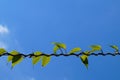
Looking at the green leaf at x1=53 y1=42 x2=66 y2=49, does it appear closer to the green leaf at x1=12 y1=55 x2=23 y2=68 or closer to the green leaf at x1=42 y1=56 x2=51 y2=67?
the green leaf at x1=42 y1=56 x2=51 y2=67

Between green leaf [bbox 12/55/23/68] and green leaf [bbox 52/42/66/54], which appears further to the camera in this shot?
green leaf [bbox 52/42/66/54]

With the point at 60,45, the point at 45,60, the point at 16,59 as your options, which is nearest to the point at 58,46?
the point at 60,45

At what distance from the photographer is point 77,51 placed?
9.86 feet

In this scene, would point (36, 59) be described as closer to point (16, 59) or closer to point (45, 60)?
point (45, 60)

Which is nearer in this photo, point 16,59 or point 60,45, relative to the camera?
point 16,59

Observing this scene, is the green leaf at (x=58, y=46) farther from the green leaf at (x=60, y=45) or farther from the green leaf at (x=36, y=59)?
the green leaf at (x=36, y=59)

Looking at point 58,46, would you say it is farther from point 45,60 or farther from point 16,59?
point 16,59

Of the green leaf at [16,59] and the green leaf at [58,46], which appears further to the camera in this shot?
the green leaf at [58,46]

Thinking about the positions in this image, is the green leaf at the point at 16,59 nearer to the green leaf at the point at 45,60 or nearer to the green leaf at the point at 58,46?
the green leaf at the point at 45,60

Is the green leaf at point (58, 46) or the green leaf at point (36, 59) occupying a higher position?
the green leaf at point (58, 46)

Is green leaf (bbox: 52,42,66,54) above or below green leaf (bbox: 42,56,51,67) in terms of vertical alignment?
above

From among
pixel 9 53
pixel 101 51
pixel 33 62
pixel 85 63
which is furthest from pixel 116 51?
pixel 9 53

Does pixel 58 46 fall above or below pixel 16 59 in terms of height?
above

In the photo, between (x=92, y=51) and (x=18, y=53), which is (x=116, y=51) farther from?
(x=18, y=53)
